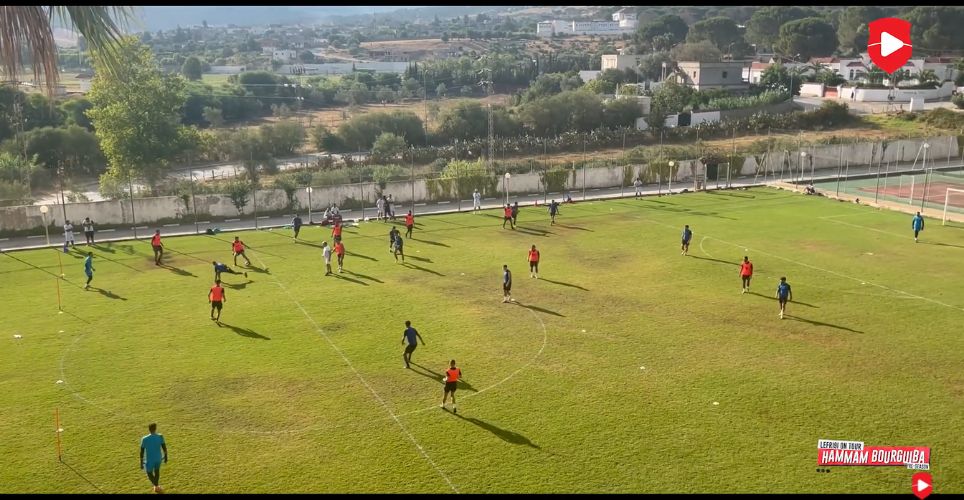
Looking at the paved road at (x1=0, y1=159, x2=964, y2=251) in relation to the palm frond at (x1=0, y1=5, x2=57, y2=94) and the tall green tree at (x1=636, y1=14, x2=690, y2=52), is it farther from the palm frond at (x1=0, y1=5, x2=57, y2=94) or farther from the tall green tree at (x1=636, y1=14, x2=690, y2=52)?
the tall green tree at (x1=636, y1=14, x2=690, y2=52)

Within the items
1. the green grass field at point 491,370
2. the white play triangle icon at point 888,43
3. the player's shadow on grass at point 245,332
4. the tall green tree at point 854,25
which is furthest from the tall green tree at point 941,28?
the player's shadow on grass at point 245,332

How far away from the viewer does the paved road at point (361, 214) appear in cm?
3828

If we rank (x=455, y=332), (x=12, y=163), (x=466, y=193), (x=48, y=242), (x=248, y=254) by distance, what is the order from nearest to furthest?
(x=455, y=332) → (x=248, y=254) → (x=48, y=242) → (x=466, y=193) → (x=12, y=163)

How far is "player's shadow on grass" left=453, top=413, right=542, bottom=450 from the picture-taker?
16.0 meters

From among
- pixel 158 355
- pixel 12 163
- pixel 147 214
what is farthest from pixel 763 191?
pixel 12 163

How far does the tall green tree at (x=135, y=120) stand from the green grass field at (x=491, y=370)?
2163 cm

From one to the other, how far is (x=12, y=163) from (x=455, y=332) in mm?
43173

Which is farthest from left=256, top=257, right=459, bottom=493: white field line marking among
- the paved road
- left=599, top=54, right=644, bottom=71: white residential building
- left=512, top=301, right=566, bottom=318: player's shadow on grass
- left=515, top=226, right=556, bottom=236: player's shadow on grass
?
left=599, top=54, right=644, bottom=71: white residential building

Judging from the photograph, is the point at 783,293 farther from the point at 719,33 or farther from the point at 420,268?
the point at 719,33

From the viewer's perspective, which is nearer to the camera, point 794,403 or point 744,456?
point 744,456

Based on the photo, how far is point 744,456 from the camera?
15.4 meters

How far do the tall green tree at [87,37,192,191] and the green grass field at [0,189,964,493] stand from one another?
21.6 meters

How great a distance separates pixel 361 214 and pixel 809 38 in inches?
4752

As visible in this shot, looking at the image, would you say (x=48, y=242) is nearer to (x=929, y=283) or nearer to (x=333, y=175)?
(x=333, y=175)
